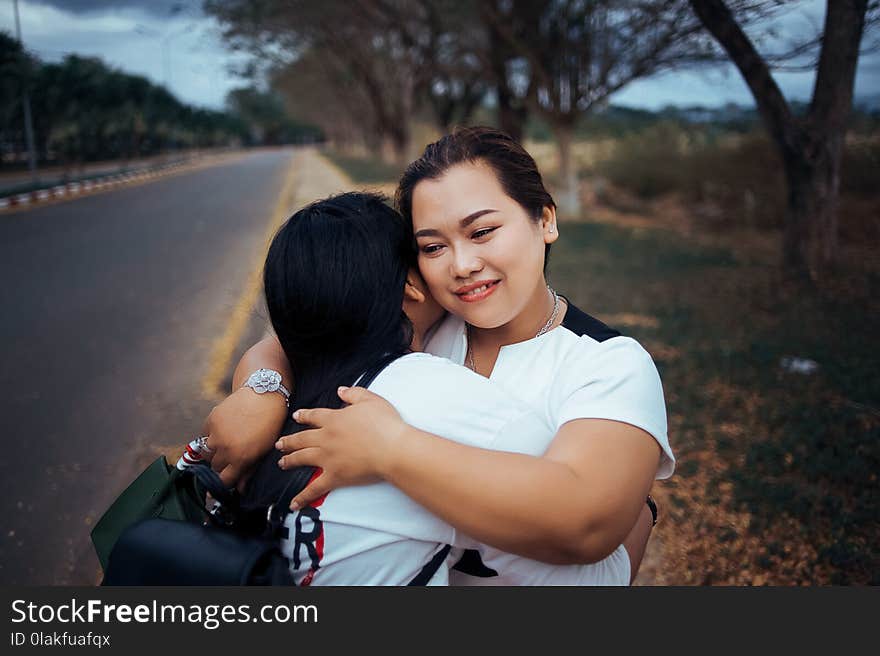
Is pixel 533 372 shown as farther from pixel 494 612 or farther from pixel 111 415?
pixel 111 415

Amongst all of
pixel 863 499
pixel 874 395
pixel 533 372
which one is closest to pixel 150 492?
pixel 533 372

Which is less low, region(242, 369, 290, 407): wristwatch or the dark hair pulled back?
the dark hair pulled back

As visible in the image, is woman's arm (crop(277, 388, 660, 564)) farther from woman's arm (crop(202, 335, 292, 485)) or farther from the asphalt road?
the asphalt road

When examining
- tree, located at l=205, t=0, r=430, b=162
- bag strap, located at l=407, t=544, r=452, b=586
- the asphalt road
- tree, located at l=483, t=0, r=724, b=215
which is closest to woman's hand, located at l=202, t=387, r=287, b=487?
bag strap, located at l=407, t=544, r=452, b=586

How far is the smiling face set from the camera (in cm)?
159

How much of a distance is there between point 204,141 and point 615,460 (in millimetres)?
67245

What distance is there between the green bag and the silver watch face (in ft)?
0.73

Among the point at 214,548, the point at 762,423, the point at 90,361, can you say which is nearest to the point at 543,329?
the point at 214,548

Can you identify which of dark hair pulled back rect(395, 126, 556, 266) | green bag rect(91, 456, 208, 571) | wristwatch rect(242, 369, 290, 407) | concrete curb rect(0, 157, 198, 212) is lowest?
concrete curb rect(0, 157, 198, 212)

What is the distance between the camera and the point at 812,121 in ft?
20.7

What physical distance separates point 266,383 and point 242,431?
0.12 m

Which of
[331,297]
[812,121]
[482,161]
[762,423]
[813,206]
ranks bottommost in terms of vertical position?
[762,423]

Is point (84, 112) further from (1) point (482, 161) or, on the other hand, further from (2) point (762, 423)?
(1) point (482, 161)

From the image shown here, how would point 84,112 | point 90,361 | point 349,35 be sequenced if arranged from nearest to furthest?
point 90,361
point 349,35
point 84,112
